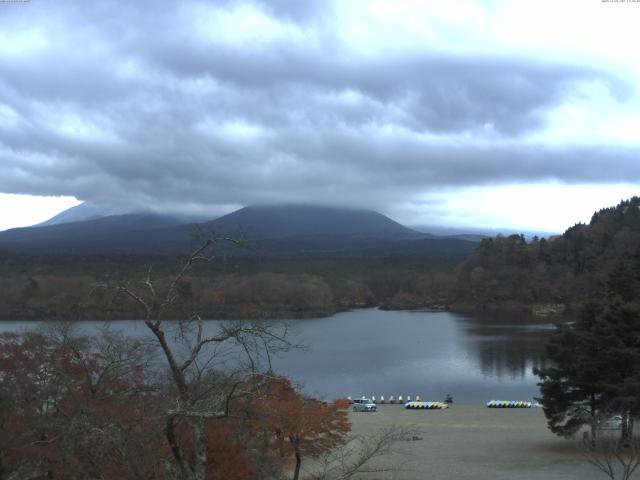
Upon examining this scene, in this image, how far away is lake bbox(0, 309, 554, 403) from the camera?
2934 cm

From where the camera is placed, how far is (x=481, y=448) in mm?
16281

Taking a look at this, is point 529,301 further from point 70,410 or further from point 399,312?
point 70,410

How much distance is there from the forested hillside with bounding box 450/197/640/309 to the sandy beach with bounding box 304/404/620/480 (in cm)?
5149

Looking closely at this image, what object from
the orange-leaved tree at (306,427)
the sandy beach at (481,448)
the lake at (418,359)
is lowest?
the lake at (418,359)

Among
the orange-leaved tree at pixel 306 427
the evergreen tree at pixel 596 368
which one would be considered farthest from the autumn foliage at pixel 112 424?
the evergreen tree at pixel 596 368

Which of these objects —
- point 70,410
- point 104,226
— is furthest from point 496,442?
point 104,226

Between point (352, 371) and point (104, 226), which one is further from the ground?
point (104, 226)

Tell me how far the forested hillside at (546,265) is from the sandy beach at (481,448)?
169ft

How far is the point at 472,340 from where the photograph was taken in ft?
148

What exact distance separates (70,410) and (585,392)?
10374 mm

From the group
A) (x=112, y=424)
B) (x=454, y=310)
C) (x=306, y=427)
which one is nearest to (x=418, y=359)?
(x=306, y=427)

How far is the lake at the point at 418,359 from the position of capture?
96.3 ft

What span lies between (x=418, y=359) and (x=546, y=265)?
45.9 m

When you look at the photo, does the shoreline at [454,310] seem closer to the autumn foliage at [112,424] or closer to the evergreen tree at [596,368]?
the evergreen tree at [596,368]
